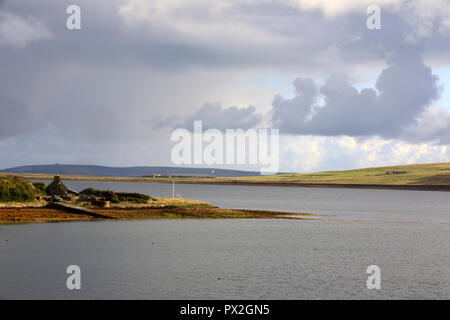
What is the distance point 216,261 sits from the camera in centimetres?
4622

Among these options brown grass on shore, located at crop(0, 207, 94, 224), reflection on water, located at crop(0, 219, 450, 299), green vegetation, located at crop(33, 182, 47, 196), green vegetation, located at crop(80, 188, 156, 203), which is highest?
green vegetation, located at crop(33, 182, 47, 196)

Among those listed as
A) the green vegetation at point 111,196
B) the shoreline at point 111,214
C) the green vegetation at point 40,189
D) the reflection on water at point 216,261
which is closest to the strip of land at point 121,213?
the shoreline at point 111,214

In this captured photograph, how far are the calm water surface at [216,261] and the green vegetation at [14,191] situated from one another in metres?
16.5

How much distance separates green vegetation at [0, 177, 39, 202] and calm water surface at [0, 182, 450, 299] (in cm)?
1651

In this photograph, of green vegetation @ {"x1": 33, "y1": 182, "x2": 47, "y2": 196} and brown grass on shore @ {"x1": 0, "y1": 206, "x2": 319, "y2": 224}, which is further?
green vegetation @ {"x1": 33, "y1": 182, "x2": 47, "y2": 196}

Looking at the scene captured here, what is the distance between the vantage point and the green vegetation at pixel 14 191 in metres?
79.2

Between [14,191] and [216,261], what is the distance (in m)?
44.4

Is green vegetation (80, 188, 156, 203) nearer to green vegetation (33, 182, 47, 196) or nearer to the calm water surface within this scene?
green vegetation (33, 182, 47, 196)

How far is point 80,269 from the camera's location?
40938mm

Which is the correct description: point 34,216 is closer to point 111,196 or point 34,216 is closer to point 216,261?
point 111,196

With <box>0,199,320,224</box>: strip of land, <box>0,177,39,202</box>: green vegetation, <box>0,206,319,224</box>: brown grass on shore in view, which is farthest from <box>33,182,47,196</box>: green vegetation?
<box>0,206,319,224</box>: brown grass on shore

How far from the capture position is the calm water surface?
Result: 35.3m

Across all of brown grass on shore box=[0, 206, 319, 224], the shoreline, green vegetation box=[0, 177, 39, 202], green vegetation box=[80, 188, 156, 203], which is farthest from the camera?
green vegetation box=[80, 188, 156, 203]

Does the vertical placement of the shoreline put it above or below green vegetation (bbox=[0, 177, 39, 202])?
below
